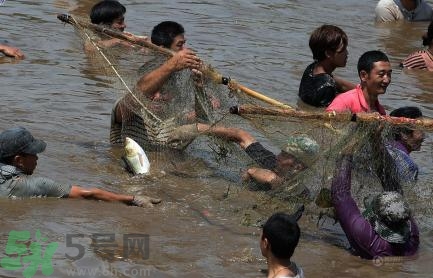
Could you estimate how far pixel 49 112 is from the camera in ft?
31.4

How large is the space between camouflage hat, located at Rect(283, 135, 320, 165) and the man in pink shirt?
20.6 inches

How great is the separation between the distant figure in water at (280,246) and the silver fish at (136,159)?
2.72 meters

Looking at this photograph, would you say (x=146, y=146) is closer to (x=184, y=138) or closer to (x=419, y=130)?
(x=184, y=138)

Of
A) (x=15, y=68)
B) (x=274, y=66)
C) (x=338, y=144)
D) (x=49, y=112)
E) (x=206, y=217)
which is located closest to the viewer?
(x=338, y=144)

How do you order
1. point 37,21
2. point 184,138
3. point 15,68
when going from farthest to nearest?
point 37,21
point 15,68
point 184,138

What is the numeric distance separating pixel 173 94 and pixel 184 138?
0.38 metres

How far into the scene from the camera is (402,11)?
15.0 metres

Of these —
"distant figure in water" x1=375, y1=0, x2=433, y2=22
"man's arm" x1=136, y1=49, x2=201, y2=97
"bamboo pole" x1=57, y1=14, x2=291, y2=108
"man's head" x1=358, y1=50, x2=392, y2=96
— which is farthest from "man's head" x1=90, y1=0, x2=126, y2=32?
"distant figure in water" x1=375, y1=0, x2=433, y2=22

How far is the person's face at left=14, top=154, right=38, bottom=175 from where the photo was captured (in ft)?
23.5

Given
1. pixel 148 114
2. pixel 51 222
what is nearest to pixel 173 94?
pixel 148 114

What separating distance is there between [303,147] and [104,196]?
1.49 metres

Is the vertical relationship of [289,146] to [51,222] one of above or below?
above

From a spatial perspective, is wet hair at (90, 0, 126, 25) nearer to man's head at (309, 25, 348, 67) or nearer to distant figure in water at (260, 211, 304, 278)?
man's head at (309, 25, 348, 67)

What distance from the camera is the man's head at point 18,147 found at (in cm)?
709
